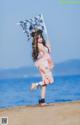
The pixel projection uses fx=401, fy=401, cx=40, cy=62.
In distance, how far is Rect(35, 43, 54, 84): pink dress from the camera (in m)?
2.56

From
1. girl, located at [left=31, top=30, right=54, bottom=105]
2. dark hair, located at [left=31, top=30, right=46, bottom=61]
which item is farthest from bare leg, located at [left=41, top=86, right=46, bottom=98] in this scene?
dark hair, located at [left=31, top=30, right=46, bottom=61]

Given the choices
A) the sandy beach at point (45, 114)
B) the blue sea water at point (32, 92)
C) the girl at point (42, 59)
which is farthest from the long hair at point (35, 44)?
the sandy beach at point (45, 114)

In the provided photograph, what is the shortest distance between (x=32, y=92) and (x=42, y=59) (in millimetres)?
222

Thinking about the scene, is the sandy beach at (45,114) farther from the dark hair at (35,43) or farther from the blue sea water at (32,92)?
Answer: the dark hair at (35,43)

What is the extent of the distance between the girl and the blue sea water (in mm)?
29

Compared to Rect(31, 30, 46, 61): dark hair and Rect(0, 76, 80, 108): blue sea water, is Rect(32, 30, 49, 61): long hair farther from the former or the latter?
Rect(0, 76, 80, 108): blue sea water

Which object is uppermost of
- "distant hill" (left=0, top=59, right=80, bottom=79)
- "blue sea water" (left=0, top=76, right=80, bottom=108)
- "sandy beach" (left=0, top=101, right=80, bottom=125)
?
"distant hill" (left=0, top=59, right=80, bottom=79)

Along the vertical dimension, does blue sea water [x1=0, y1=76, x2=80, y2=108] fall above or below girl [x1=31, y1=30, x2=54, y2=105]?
below

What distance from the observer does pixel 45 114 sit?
8.38ft

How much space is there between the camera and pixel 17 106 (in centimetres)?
252

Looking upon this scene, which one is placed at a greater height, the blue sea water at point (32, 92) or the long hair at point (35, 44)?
the long hair at point (35, 44)

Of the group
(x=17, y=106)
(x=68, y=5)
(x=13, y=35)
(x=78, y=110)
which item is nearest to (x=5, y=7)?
(x=13, y=35)

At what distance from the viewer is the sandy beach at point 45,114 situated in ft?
8.26

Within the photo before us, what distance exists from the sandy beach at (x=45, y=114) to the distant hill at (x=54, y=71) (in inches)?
7.9
